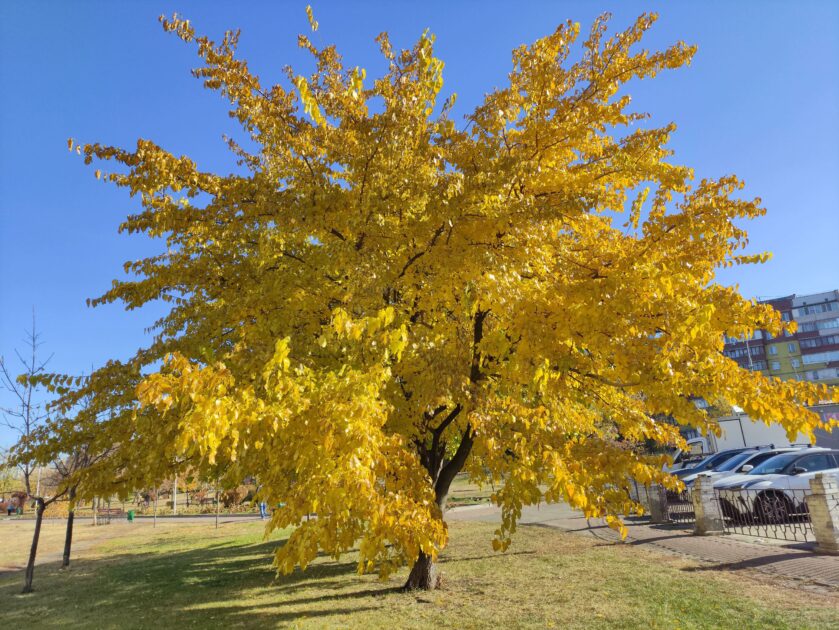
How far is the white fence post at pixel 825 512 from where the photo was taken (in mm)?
8680

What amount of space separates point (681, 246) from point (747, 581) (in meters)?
5.64

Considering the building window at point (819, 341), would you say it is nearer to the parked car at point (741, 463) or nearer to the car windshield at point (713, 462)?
the car windshield at point (713, 462)

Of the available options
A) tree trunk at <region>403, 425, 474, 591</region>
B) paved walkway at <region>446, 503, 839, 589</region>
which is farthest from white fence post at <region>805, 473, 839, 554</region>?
tree trunk at <region>403, 425, 474, 591</region>

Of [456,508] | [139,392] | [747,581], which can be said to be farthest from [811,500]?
[456,508]

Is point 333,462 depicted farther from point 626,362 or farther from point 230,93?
point 230,93

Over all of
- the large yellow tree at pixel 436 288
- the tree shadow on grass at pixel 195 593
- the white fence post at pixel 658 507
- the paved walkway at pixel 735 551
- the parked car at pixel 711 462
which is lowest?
the tree shadow on grass at pixel 195 593

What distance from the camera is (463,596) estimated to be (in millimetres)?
7863

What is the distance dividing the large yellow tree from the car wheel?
302 inches

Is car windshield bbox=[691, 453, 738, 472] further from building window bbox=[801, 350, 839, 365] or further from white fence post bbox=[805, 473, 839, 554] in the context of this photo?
building window bbox=[801, 350, 839, 365]

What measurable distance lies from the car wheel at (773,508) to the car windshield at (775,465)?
751mm

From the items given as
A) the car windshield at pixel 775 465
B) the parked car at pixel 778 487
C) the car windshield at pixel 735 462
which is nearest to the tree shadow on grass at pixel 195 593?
the parked car at pixel 778 487

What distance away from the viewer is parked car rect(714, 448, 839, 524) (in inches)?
440

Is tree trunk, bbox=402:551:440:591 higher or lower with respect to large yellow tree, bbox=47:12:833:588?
lower

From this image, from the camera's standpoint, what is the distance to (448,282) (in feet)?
17.8
